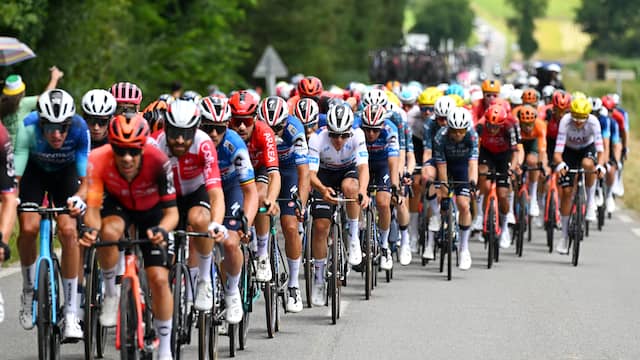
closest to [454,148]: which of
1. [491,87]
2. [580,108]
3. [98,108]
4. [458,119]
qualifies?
[458,119]

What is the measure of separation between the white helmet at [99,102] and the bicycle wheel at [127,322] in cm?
252

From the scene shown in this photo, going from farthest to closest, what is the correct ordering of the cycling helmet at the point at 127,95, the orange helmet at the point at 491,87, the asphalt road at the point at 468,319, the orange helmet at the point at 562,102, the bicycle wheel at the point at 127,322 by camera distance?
the orange helmet at the point at 491,87, the orange helmet at the point at 562,102, the cycling helmet at the point at 127,95, the asphalt road at the point at 468,319, the bicycle wheel at the point at 127,322

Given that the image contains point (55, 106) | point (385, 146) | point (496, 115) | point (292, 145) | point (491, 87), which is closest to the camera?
point (55, 106)

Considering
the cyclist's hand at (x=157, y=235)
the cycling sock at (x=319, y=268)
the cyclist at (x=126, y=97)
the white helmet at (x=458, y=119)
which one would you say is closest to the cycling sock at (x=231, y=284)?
the cyclist's hand at (x=157, y=235)

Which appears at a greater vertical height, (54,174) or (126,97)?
(126,97)

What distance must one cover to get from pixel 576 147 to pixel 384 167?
13.6 feet

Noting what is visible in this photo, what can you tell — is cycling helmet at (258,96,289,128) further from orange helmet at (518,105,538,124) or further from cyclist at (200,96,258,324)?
orange helmet at (518,105,538,124)

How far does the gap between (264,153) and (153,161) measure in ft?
9.36

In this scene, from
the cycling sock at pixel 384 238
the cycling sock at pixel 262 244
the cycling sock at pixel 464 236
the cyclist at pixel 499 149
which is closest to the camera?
the cycling sock at pixel 262 244

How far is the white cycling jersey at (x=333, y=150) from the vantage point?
1410 centimetres

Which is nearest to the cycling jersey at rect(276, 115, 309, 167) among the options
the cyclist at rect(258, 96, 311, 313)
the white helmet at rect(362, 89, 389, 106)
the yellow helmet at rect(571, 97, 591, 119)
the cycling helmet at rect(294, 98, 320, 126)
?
the cyclist at rect(258, 96, 311, 313)

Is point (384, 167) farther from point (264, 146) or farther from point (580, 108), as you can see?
point (580, 108)

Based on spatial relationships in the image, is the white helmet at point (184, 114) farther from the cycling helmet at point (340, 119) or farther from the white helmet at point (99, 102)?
the cycling helmet at point (340, 119)

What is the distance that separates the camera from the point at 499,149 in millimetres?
18391
